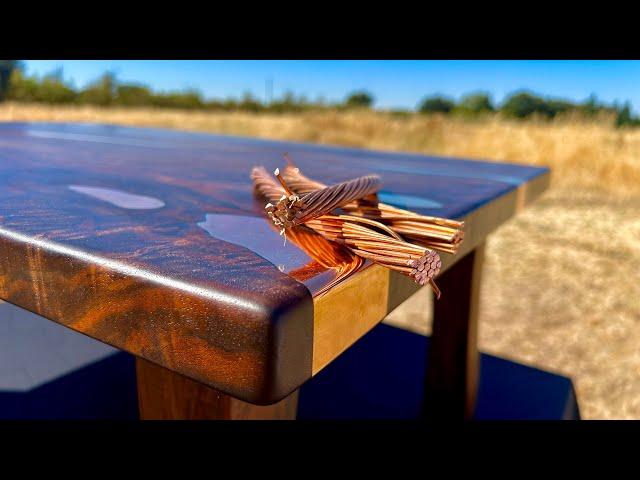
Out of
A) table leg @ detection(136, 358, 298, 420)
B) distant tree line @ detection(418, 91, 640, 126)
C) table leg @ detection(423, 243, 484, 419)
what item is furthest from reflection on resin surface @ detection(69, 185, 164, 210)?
distant tree line @ detection(418, 91, 640, 126)

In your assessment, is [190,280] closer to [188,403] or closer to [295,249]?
[295,249]

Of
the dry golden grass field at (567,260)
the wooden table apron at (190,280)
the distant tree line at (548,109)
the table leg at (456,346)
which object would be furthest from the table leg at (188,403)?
the distant tree line at (548,109)

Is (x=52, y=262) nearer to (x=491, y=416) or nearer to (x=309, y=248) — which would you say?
(x=309, y=248)

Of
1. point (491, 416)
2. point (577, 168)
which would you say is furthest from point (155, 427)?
point (577, 168)

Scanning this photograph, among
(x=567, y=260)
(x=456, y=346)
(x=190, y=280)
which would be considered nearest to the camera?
(x=190, y=280)

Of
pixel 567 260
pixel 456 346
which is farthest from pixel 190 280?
pixel 567 260
